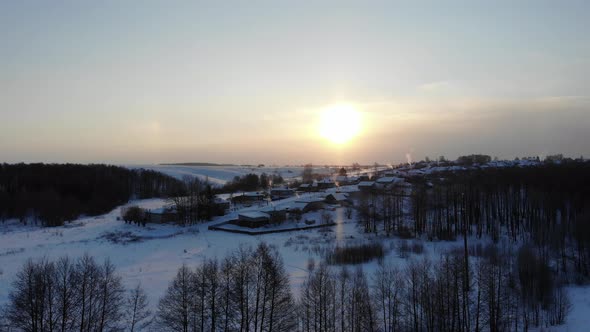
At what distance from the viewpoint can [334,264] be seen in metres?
26.5

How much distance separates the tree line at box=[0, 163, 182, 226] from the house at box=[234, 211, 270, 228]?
15.2m

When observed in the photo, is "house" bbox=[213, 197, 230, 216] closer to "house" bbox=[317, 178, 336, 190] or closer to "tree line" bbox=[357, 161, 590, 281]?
"tree line" bbox=[357, 161, 590, 281]

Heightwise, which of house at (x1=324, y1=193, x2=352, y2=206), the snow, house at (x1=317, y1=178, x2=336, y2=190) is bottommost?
the snow

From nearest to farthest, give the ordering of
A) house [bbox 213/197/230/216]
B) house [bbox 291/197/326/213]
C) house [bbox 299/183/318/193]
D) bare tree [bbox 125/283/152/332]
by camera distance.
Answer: bare tree [bbox 125/283/152/332] < house [bbox 213/197/230/216] < house [bbox 291/197/326/213] < house [bbox 299/183/318/193]

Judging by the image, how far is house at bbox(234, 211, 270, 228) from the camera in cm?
4275

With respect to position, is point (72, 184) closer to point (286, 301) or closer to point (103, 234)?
point (103, 234)

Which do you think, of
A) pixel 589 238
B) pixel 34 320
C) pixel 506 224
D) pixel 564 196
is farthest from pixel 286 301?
pixel 564 196

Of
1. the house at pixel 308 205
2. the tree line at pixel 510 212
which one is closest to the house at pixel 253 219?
the house at pixel 308 205

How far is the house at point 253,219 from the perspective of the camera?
42.8 metres

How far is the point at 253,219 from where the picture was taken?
42.6 meters

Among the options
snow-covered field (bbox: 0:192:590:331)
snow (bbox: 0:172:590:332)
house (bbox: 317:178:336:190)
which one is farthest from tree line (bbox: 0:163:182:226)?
house (bbox: 317:178:336:190)

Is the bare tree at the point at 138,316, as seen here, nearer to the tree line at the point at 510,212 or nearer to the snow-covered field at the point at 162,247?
the snow-covered field at the point at 162,247

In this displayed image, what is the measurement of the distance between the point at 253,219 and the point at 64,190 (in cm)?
4212

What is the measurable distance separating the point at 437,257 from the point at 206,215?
91.0 ft
